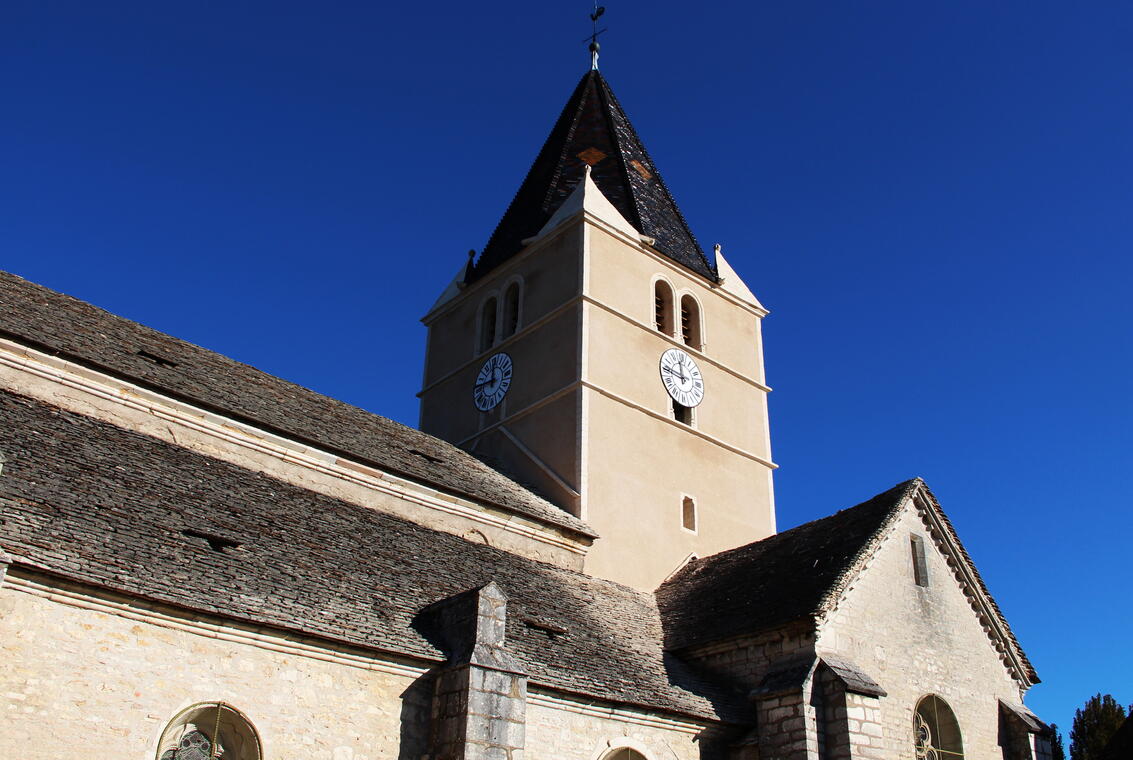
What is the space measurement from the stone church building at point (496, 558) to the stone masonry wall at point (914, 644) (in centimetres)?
5

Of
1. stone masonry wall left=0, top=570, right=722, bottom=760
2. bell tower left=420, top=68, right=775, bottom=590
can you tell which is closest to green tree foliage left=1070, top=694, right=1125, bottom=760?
bell tower left=420, top=68, right=775, bottom=590

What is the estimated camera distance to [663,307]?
24172mm

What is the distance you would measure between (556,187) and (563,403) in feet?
24.2

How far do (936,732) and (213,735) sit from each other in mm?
10454

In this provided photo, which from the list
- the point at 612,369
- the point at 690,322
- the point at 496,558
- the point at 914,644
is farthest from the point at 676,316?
the point at 914,644

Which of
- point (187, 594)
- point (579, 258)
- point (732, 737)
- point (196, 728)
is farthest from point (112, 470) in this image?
point (579, 258)

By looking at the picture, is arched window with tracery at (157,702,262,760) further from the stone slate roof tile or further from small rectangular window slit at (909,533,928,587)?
small rectangular window slit at (909,533,928,587)

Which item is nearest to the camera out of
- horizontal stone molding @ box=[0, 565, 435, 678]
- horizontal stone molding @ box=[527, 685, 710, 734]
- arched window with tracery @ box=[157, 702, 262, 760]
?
horizontal stone molding @ box=[0, 565, 435, 678]

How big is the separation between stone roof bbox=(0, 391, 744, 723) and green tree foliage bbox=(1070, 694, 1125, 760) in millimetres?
16134

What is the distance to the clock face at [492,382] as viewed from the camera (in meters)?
23.2

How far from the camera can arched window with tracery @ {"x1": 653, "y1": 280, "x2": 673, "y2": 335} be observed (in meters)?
23.8

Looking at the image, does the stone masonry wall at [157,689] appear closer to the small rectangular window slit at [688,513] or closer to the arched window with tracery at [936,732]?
the arched window with tracery at [936,732]

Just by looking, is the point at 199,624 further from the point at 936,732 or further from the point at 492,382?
the point at 492,382

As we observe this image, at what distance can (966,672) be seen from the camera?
52.3ft
